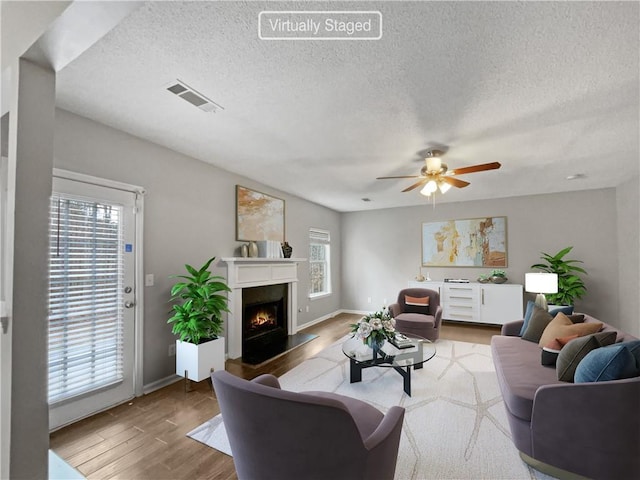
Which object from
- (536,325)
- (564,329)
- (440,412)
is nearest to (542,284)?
(536,325)

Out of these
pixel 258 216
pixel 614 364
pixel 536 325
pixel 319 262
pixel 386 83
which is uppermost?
pixel 386 83

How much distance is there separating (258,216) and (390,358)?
2.81 m

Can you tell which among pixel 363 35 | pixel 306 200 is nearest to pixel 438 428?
pixel 363 35

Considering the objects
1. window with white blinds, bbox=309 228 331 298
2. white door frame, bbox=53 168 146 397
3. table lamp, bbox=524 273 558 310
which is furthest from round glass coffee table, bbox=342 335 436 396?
window with white blinds, bbox=309 228 331 298

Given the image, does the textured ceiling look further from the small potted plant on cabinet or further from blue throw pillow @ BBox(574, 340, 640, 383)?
the small potted plant on cabinet

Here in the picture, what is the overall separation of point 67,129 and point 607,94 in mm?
4229

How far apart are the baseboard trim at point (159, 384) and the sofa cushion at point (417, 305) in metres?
3.48

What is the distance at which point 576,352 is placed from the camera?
6.81 ft

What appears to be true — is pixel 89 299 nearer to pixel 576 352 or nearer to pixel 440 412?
pixel 440 412

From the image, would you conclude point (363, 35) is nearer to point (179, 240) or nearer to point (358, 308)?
point (179, 240)

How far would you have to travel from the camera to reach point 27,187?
1.25 metres

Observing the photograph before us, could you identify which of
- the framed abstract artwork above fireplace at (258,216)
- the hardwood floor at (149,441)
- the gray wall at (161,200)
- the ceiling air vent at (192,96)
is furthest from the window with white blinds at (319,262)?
the ceiling air vent at (192,96)

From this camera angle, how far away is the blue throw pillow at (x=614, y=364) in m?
1.70

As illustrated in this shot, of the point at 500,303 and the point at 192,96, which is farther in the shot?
the point at 500,303
